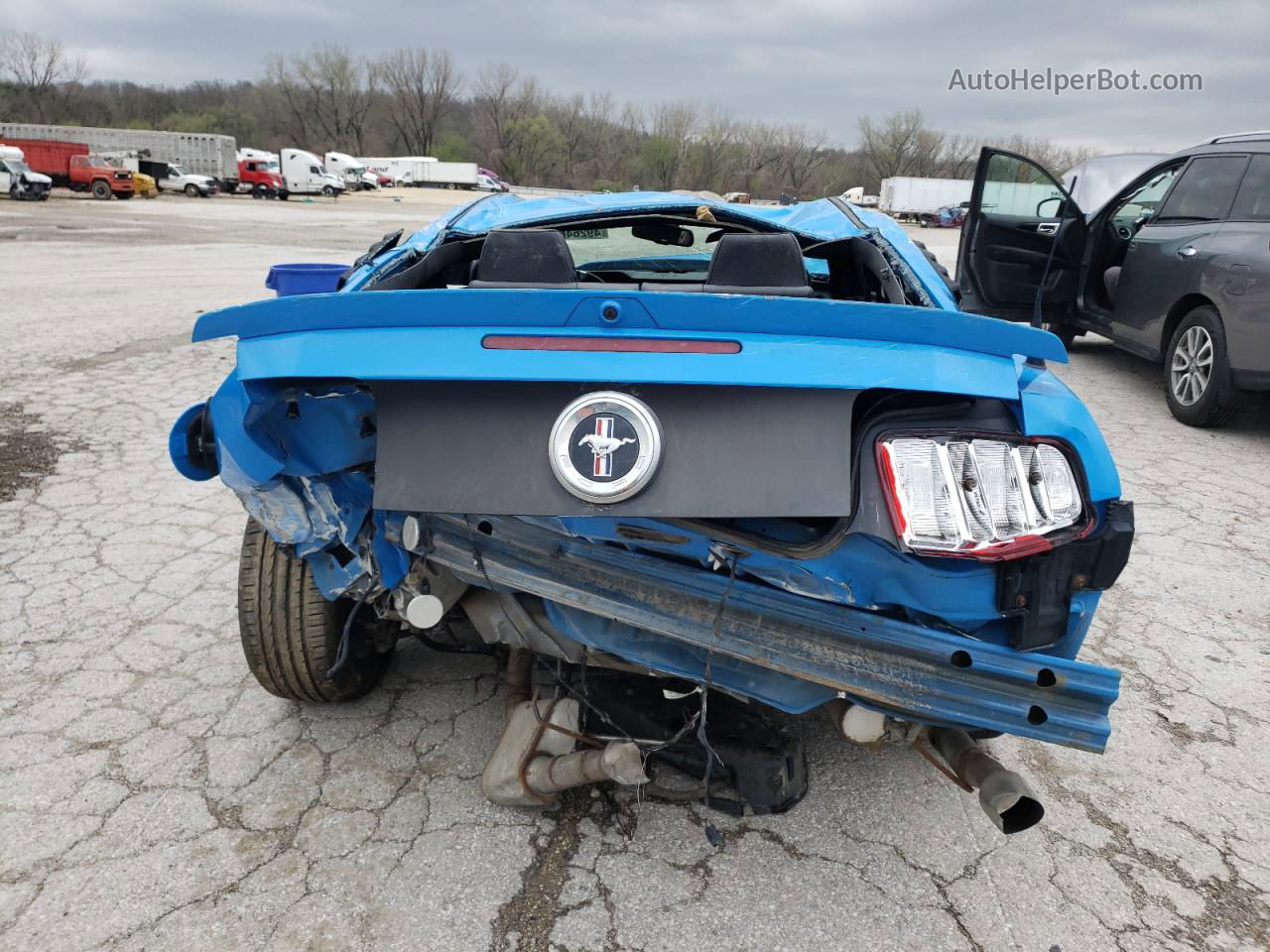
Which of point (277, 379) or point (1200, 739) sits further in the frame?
point (1200, 739)

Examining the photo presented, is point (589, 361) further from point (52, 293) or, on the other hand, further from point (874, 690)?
point (52, 293)

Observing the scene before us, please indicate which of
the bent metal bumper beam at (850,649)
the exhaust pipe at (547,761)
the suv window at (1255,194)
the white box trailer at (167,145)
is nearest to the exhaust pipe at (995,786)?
the bent metal bumper beam at (850,649)

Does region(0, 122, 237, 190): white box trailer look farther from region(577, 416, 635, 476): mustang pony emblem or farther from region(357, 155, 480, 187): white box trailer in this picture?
region(577, 416, 635, 476): mustang pony emblem

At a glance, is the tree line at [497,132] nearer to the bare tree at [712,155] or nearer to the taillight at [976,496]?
the bare tree at [712,155]

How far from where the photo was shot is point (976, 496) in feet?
5.00

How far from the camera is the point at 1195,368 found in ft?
18.1

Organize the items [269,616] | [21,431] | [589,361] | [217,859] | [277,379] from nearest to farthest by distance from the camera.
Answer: [589,361] < [277,379] < [217,859] < [269,616] < [21,431]

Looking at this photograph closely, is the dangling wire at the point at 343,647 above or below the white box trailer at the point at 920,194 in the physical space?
below

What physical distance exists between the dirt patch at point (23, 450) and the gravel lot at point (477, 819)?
0.74m

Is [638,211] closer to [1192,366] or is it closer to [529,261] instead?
[529,261]

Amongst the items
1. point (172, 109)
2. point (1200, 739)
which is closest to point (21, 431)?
point (1200, 739)

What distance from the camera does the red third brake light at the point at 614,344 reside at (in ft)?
4.99

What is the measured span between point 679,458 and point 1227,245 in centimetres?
539

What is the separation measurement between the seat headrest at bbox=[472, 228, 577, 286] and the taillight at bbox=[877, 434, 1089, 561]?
1.15 meters
